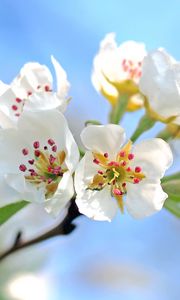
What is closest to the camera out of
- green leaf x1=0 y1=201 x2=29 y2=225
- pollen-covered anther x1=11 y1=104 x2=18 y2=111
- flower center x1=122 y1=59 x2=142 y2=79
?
green leaf x1=0 y1=201 x2=29 y2=225

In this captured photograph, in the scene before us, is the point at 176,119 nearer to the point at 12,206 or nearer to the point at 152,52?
the point at 152,52

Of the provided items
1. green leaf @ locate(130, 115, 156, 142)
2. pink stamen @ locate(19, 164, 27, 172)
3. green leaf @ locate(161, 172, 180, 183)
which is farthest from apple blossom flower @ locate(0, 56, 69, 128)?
green leaf @ locate(161, 172, 180, 183)

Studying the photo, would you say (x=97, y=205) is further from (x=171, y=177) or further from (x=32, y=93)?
(x=32, y=93)

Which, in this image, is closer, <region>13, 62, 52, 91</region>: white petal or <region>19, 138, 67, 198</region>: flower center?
<region>19, 138, 67, 198</region>: flower center

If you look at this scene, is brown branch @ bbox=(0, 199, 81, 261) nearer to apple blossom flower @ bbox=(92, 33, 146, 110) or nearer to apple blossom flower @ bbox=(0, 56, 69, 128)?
apple blossom flower @ bbox=(0, 56, 69, 128)

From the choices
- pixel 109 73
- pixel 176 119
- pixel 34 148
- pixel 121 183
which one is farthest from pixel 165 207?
pixel 109 73

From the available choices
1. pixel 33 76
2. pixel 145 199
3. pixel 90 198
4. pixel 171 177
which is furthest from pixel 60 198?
pixel 33 76

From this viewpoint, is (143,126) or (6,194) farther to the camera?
(143,126)
